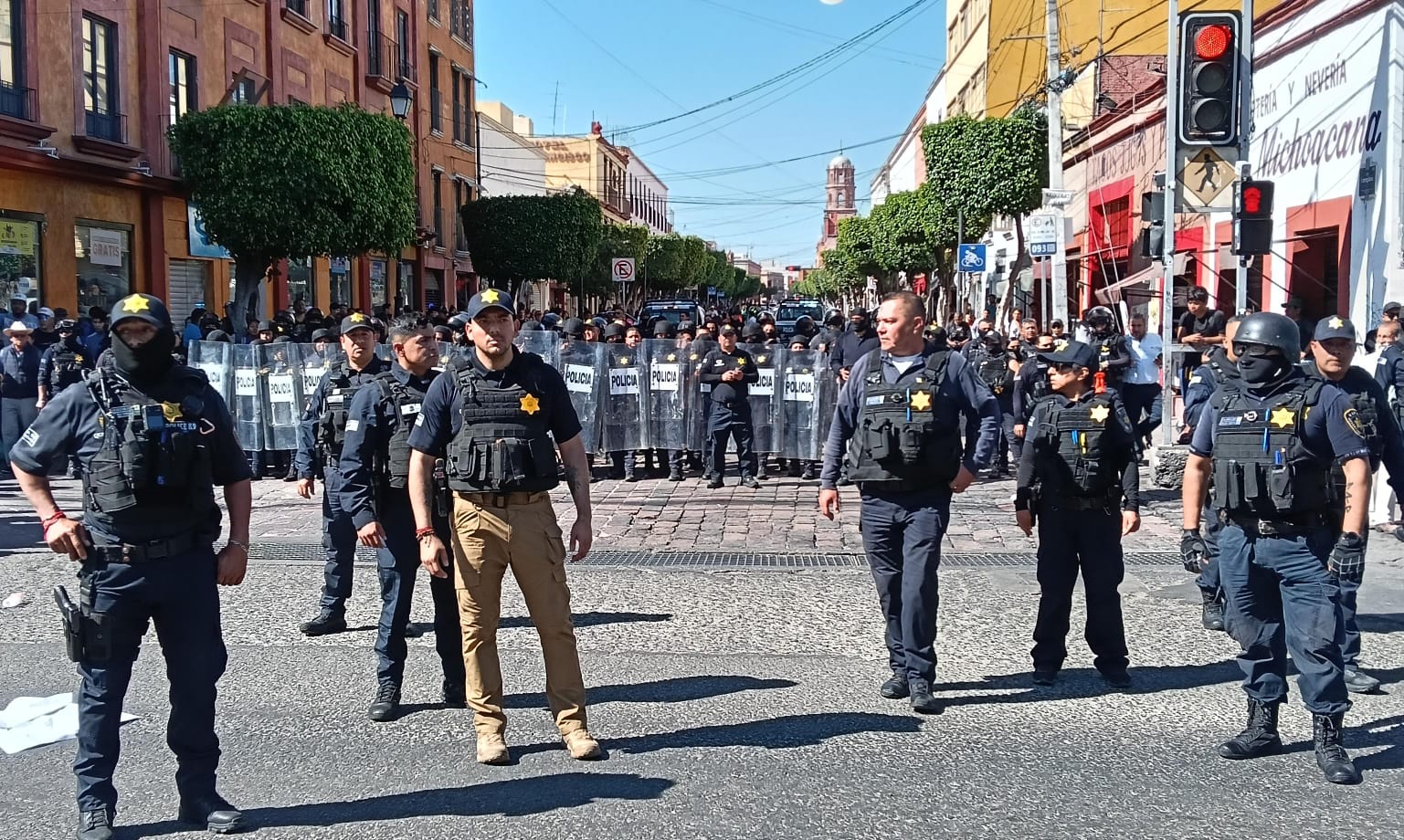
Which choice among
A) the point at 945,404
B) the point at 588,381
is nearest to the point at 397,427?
the point at 945,404

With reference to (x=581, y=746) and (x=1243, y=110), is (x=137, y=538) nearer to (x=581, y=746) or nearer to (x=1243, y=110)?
(x=581, y=746)

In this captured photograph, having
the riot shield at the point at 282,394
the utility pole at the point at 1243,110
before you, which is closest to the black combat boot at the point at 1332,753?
the utility pole at the point at 1243,110

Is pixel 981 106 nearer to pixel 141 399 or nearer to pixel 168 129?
pixel 168 129

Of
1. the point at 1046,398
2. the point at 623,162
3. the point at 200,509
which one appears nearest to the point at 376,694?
the point at 200,509

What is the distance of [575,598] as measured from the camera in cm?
811

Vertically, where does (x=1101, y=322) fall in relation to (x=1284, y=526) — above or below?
above

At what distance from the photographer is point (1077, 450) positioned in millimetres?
6109

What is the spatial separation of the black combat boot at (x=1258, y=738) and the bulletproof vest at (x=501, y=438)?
2978 millimetres

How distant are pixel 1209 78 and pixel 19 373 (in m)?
13.0

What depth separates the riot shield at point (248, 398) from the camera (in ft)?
46.4

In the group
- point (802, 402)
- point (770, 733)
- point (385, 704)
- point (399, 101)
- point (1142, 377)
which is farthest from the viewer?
point (399, 101)

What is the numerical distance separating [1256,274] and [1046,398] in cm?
1296

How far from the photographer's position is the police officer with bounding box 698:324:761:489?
42.9 ft

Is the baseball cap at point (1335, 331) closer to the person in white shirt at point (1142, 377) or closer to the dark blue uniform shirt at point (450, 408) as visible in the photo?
the dark blue uniform shirt at point (450, 408)
